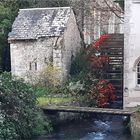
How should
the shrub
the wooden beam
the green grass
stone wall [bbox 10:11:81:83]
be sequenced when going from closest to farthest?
1. the wooden beam
2. the green grass
3. the shrub
4. stone wall [bbox 10:11:81:83]

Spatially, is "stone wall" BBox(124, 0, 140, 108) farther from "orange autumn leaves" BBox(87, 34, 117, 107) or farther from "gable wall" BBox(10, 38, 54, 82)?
"gable wall" BBox(10, 38, 54, 82)

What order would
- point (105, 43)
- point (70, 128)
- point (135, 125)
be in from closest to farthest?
point (135, 125) → point (70, 128) → point (105, 43)

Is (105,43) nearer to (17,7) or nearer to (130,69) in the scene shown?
(17,7)

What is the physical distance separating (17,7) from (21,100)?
50.4ft

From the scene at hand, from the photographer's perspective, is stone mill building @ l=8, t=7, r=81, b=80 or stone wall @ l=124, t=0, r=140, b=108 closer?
stone wall @ l=124, t=0, r=140, b=108

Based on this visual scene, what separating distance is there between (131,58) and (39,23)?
949 cm

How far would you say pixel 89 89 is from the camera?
3869 centimetres

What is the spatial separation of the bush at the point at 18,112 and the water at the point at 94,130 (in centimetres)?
87

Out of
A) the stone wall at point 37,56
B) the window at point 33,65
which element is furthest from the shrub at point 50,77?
the window at point 33,65

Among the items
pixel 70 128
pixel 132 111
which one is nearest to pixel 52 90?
pixel 70 128

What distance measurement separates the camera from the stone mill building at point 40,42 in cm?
4191

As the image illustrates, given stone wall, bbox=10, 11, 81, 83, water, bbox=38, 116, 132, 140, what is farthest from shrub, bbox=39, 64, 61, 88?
water, bbox=38, 116, 132, 140

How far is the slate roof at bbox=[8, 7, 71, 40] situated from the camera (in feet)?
138

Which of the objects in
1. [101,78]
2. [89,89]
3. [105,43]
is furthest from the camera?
[105,43]
